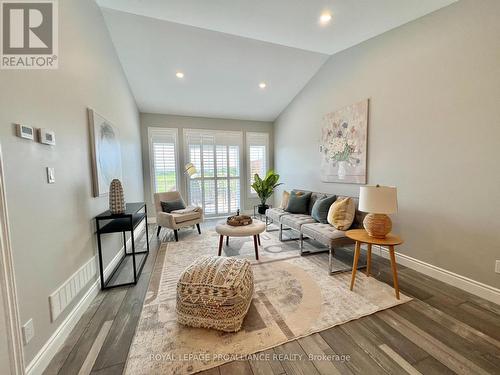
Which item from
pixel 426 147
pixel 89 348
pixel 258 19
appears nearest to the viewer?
pixel 89 348

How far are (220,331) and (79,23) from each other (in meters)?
3.26

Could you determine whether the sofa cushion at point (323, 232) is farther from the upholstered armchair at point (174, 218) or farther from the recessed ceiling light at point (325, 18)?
the recessed ceiling light at point (325, 18)

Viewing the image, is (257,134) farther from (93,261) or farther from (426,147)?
(93,261)

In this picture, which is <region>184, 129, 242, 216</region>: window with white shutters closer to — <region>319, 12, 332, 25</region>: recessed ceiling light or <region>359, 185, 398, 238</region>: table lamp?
<region>319, 12, 332, 25</region>: recessed ceiling light

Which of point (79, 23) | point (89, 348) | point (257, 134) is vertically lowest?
point (89, 348)

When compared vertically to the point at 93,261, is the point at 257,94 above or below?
above

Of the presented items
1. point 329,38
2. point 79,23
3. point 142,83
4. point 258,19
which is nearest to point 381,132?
point 329,38

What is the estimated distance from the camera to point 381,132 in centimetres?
288

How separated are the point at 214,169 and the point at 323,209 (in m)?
3.29

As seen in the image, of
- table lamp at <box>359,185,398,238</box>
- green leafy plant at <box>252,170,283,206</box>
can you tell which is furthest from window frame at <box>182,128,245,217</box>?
table lamp at <box>359,185,398,238</box>

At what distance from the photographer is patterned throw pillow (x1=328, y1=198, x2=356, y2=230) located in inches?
107

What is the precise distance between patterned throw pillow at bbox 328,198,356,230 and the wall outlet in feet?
9.78

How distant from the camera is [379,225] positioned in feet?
6.78

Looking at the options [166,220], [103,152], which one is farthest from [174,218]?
[103,152]
